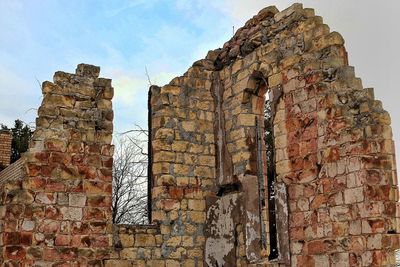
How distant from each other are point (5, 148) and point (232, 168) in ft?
49.3

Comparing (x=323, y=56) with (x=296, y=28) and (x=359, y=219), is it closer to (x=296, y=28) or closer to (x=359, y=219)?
(x=296, y=28)

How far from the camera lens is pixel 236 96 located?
9.94 m

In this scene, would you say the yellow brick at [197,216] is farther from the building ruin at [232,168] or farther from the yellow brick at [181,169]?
the yellow brick at [181,169]

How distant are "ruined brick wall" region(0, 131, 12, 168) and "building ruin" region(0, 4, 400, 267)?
45.1 feet

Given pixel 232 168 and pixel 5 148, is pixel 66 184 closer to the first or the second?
pixel 232 168

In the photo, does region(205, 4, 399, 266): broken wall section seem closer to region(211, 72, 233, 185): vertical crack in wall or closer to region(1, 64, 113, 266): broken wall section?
region(211, 72, 233, 185): vertical crack in wall

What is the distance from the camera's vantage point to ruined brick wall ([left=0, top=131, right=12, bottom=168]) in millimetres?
22062

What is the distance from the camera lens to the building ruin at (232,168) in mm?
7473

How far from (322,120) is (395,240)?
1898 millimetres

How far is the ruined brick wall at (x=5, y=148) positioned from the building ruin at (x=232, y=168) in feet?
45.1

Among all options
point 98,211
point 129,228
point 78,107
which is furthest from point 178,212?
point 78,107

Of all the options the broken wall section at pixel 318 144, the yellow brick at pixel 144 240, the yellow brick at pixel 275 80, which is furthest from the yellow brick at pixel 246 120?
the yellow brick at pixel 144 240

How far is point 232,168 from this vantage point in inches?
384

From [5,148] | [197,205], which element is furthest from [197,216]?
[5,148]
